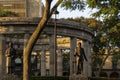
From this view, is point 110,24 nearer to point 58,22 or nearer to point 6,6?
point 58,22

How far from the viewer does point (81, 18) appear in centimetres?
7869

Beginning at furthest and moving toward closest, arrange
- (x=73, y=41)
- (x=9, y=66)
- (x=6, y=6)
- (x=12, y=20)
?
(x=6, y=6)
(x=73, y=41)
(x=12, y=20)
(x=9, y=66)

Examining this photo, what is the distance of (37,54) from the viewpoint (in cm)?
8556

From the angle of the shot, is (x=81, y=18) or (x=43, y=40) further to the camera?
(x=81, y=18)

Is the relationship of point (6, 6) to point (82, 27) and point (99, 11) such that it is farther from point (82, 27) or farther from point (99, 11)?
point (99, 11)

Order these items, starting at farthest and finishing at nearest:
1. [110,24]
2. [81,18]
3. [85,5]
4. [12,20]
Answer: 1. [81,18]
2. [12,20]
3. [110,24]
4. [85,5]

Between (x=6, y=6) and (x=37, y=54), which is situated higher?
(x=6, y=6)

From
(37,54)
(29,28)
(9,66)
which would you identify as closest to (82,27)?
(29,28)

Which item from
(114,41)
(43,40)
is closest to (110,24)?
(114,41)

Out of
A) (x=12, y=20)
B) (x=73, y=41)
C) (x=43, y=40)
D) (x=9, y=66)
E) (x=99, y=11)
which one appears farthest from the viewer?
(x=43, y=40)

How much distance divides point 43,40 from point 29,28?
2136 centimetres

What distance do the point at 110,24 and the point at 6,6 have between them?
300 ft

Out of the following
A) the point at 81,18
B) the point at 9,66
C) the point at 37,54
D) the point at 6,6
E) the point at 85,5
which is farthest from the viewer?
the point at 6,6

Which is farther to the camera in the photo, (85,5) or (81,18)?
(81,18)
